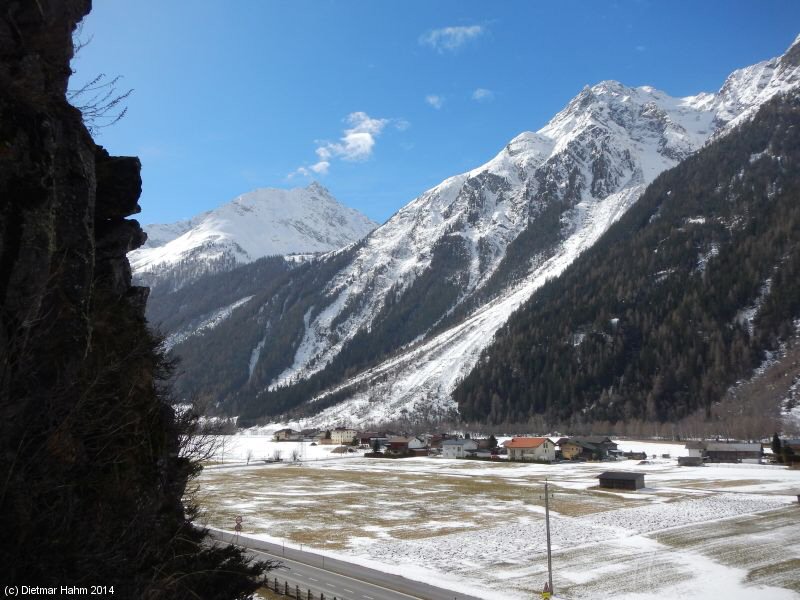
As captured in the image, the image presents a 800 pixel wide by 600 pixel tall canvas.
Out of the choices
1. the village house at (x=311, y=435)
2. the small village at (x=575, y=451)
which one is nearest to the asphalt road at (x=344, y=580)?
the small village at (x=575, y=451)

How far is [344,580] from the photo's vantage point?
31453mm

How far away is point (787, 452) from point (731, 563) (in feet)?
273

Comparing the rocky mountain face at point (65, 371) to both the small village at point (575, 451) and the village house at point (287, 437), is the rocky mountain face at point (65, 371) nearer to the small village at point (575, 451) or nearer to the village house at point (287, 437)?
the small village at point (575, 451)

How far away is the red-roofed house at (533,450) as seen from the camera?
122 metres

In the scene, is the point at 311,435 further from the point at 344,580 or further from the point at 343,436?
the point at 344,580

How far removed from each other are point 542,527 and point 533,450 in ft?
257

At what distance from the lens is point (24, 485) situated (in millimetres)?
6836

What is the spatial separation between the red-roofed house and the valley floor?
29.7m

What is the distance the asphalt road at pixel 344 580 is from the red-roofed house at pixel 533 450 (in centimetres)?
9227

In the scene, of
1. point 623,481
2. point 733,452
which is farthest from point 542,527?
point 733,452

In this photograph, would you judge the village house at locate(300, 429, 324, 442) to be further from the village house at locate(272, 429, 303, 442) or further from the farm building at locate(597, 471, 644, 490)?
the farm building at locate(597, 471, 644, 490)

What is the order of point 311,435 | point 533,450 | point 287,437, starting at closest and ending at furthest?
point 533,450, point 287,437, point 311,435

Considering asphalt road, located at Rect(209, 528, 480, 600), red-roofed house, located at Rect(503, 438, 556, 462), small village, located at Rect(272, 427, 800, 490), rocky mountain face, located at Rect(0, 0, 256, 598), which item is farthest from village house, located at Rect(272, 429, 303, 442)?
rocky mountain face, located at Rect(0, 0, 256, 598)

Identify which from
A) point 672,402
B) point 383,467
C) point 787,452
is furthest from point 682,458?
point 672,402
